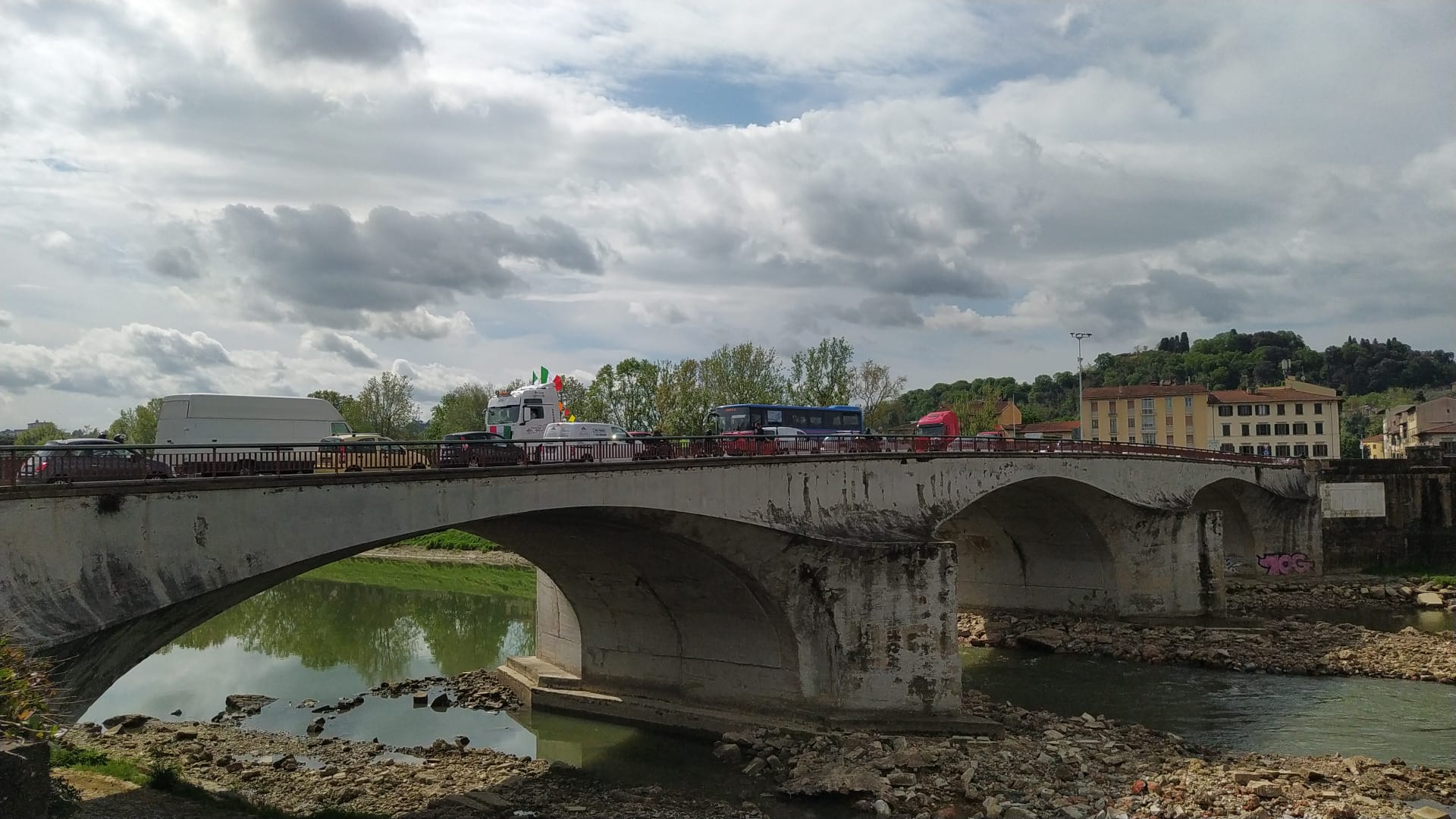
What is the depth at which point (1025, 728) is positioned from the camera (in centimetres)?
2350

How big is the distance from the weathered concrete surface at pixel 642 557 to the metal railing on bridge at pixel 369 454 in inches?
16.2

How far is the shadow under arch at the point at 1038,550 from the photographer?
37.1m

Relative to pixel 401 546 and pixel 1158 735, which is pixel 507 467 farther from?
pixel 401 546

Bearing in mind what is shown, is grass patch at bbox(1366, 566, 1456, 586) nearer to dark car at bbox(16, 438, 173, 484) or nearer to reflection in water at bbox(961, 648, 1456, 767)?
reflection in water at bbox(961, 648, 1456, 767)

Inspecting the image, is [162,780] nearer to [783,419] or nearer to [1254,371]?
[783,419]

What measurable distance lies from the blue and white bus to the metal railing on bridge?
7.57 metres

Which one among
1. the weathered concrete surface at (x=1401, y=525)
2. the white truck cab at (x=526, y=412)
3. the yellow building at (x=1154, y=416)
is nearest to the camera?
the white truck cab at (x=526, y=412)

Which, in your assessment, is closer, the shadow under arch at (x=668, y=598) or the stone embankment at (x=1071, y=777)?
the stone embankment at (x=1071, y=777)

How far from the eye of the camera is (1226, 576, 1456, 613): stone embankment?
41.8m

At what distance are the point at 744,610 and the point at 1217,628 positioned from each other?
21.4 m

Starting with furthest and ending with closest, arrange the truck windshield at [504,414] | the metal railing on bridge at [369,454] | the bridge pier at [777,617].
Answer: the truck windshield at [504,414]
the bridge pier at [777,617]
the metal railing on bridge at [369,454]

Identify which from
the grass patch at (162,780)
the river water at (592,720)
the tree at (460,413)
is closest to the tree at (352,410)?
the tree at (460,413)

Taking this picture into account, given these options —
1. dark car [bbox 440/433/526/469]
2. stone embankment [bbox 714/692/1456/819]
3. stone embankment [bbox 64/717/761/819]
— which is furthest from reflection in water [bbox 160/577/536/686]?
stone embankment [bbox 714/692/1456/819]

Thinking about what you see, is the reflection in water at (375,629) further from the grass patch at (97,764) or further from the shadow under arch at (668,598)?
the grass patch at (97,764)
